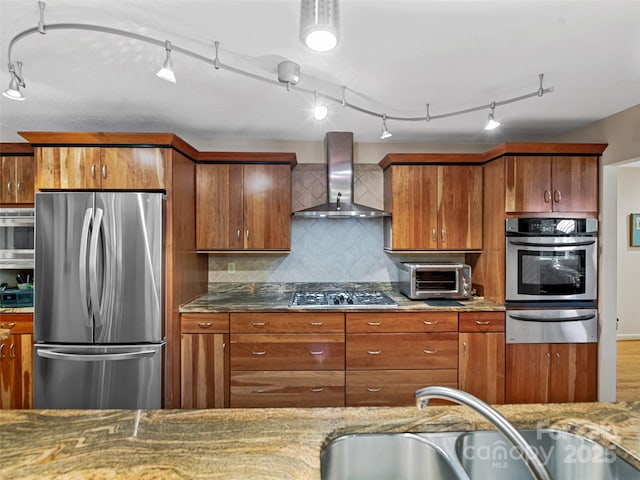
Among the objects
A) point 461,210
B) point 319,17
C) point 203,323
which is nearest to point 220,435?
point 319,17

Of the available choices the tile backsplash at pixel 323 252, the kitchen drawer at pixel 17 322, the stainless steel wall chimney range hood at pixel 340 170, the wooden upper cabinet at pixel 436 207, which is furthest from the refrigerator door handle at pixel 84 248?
the wooden upper cabinet at pixel 436 207

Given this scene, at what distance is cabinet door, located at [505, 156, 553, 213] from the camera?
9.07 ft

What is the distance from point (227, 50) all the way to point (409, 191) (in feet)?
6.39

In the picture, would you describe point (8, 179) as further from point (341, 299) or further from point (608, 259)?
point (608, 259)

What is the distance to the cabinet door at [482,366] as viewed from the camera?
2.72 meters

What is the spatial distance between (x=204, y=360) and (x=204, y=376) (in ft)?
0.41

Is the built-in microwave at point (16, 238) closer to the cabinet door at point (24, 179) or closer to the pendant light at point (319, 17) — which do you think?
the cabinet door at point (24, 179)

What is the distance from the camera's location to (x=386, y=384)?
2.71 m

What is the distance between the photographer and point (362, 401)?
2.70 meters

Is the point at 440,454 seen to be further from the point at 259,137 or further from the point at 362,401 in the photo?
the point at 259,137

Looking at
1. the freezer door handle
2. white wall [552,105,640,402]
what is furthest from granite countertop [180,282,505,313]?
white wall [552,105,640,402]

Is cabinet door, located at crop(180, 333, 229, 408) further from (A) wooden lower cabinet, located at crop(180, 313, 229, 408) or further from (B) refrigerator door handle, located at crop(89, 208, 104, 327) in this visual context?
(B) refrigerator door handle, located at crop(89, 208, 104, 327)

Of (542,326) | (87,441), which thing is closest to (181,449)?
(87,441)

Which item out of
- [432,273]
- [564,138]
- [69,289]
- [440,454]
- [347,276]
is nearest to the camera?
[440,454]
